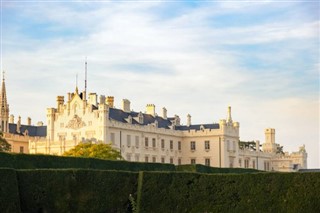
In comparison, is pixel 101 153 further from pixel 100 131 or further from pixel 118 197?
pixel 118 197

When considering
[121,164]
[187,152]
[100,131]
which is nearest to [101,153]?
[100,131]

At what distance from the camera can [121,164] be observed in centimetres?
4788

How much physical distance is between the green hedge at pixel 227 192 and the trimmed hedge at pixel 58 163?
8.02 m

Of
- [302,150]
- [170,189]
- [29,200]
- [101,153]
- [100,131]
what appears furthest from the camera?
[302,150]

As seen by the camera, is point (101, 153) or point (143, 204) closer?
point (143, 204)

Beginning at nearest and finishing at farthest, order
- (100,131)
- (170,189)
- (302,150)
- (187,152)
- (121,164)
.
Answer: (170,189), (121,164), (100,131), (187,152), (302,150)

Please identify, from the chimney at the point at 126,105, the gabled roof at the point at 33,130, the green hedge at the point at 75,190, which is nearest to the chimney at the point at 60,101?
the chimney at the point at 126,105

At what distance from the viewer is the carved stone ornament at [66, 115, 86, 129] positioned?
93562mm

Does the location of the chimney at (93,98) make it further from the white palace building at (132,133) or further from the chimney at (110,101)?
the chimney at (110,101)

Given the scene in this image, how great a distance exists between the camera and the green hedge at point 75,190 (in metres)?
34.3

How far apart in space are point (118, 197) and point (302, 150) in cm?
11597

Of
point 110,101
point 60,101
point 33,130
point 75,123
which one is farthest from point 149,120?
point 33,130

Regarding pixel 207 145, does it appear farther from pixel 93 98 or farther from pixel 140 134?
pixel 93 98

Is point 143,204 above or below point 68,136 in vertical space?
below
